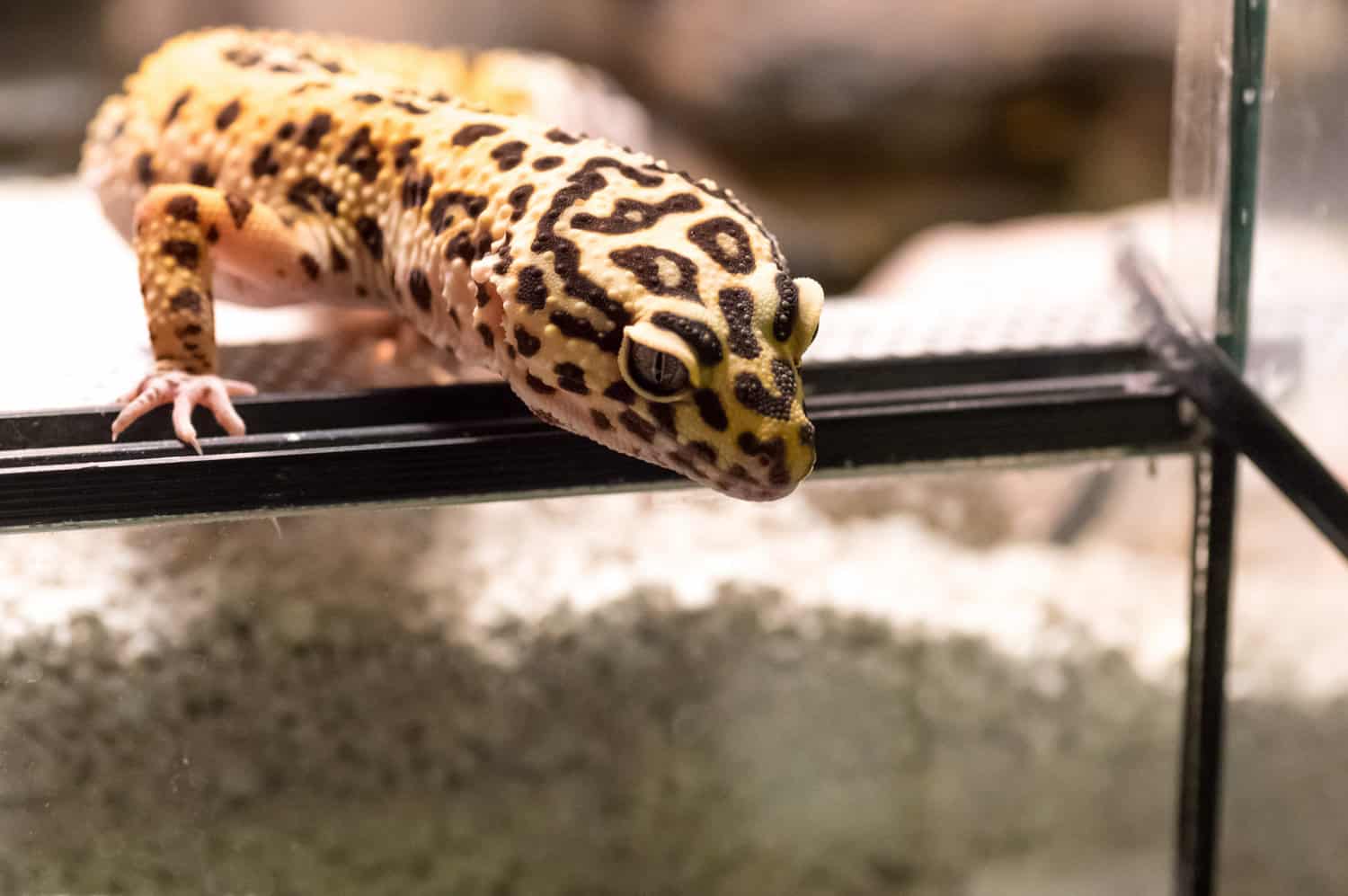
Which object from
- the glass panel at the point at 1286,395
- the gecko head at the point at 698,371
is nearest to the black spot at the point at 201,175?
the gecko head at the point at 698,371

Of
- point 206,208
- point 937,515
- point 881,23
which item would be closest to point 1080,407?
point 937,515

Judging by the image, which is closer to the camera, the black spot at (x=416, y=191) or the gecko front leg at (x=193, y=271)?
the gecko front leg at (x=193, y=271)

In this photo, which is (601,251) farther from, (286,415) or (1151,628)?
(1151,628)

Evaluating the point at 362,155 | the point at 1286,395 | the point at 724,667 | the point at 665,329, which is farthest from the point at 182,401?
the point at 1286,395

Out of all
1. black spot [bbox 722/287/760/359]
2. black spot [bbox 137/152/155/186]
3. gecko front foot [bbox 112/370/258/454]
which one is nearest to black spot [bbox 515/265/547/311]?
black spot [bbox 722/287/760/359]

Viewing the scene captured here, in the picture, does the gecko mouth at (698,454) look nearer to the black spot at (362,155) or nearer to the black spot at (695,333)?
the black spot at (695,333)

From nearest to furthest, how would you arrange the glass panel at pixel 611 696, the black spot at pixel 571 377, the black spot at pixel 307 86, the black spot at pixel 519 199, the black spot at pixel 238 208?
the black spot at pixel 571 377, the black spot at pixel 519 199, the glass panel at pixel 611 696, the black spot at pixel 238 208, the black spot at pixel 307 86
